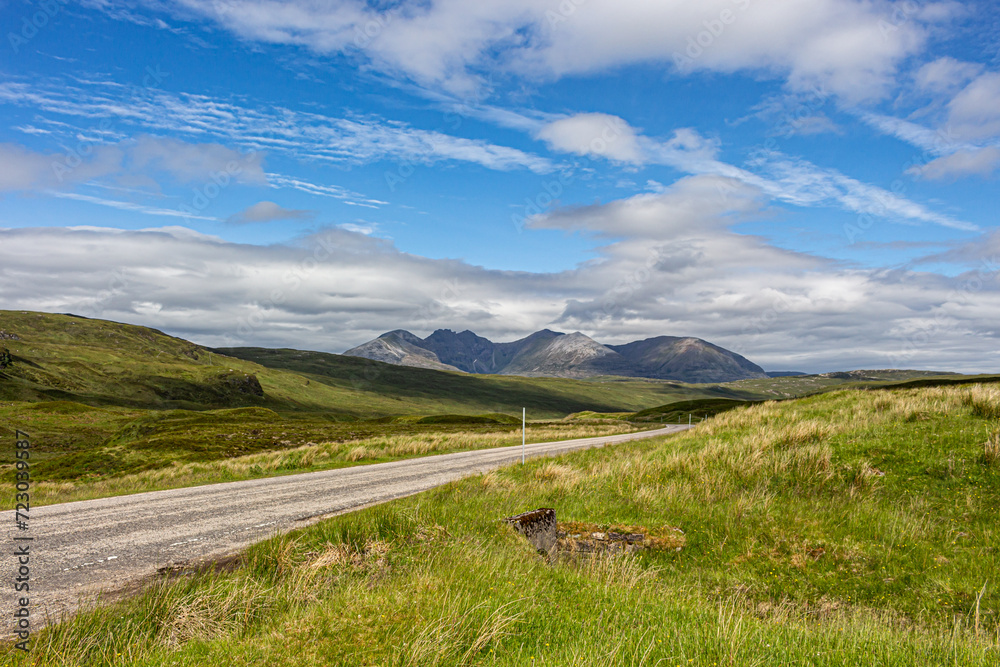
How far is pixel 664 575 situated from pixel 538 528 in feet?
7.82

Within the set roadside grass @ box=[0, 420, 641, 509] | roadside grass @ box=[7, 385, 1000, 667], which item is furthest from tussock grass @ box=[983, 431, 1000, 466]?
roadside grass @ box=[0, 420, 641, 509]

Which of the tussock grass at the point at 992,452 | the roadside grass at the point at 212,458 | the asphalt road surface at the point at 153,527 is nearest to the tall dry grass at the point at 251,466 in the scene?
the roadside grass at the point at 212,458

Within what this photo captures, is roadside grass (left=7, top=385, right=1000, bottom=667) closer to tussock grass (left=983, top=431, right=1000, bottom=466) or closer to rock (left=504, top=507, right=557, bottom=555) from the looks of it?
tussock grass (left=983, top=431, right=1000, bottom=466)

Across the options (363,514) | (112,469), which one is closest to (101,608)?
(363,514)

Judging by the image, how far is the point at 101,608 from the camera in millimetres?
6035

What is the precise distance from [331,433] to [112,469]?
17.7 metres

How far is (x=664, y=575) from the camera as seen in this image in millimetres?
9602

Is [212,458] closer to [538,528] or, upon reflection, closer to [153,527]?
[153,527]

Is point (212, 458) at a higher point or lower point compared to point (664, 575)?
lower

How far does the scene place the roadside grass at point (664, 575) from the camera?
525cm

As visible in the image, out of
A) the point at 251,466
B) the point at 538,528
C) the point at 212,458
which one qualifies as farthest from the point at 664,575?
the point at 212,458

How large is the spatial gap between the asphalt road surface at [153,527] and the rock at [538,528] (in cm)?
420

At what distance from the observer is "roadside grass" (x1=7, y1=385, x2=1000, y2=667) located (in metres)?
5.25

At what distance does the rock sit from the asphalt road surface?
165 inches
